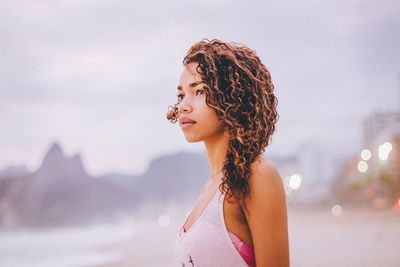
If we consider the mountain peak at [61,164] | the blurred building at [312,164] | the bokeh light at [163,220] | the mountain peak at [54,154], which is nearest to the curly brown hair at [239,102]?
the blurred building at [312,164]

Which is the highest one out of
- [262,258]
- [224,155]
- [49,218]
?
[49,218]

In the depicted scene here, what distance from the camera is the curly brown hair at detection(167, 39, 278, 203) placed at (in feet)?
3.61

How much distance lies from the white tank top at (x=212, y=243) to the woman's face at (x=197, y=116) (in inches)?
8.6

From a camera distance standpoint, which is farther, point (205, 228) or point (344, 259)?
point (344, 259)

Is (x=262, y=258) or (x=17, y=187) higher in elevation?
(x=17, y=187)

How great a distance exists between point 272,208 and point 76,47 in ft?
180

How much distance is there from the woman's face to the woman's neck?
0.01 m

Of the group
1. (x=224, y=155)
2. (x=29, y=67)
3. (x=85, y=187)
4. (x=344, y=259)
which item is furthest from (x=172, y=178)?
(x=224, y=155)

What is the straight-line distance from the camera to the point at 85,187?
64125mm

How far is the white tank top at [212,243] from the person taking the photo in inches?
42.0

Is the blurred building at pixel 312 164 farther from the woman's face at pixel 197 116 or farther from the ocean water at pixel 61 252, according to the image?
the woman's face at pixel 197 116

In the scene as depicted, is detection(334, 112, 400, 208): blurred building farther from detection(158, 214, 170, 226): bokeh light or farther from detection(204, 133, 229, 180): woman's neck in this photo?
detection(158, 214, 170, 226): bokeh light

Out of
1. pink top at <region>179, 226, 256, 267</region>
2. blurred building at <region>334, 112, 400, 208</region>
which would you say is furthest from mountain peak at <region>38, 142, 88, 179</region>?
pink top at <region>179, 226, 256, 267</region>

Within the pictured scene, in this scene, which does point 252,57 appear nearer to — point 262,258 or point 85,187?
point 262,258
